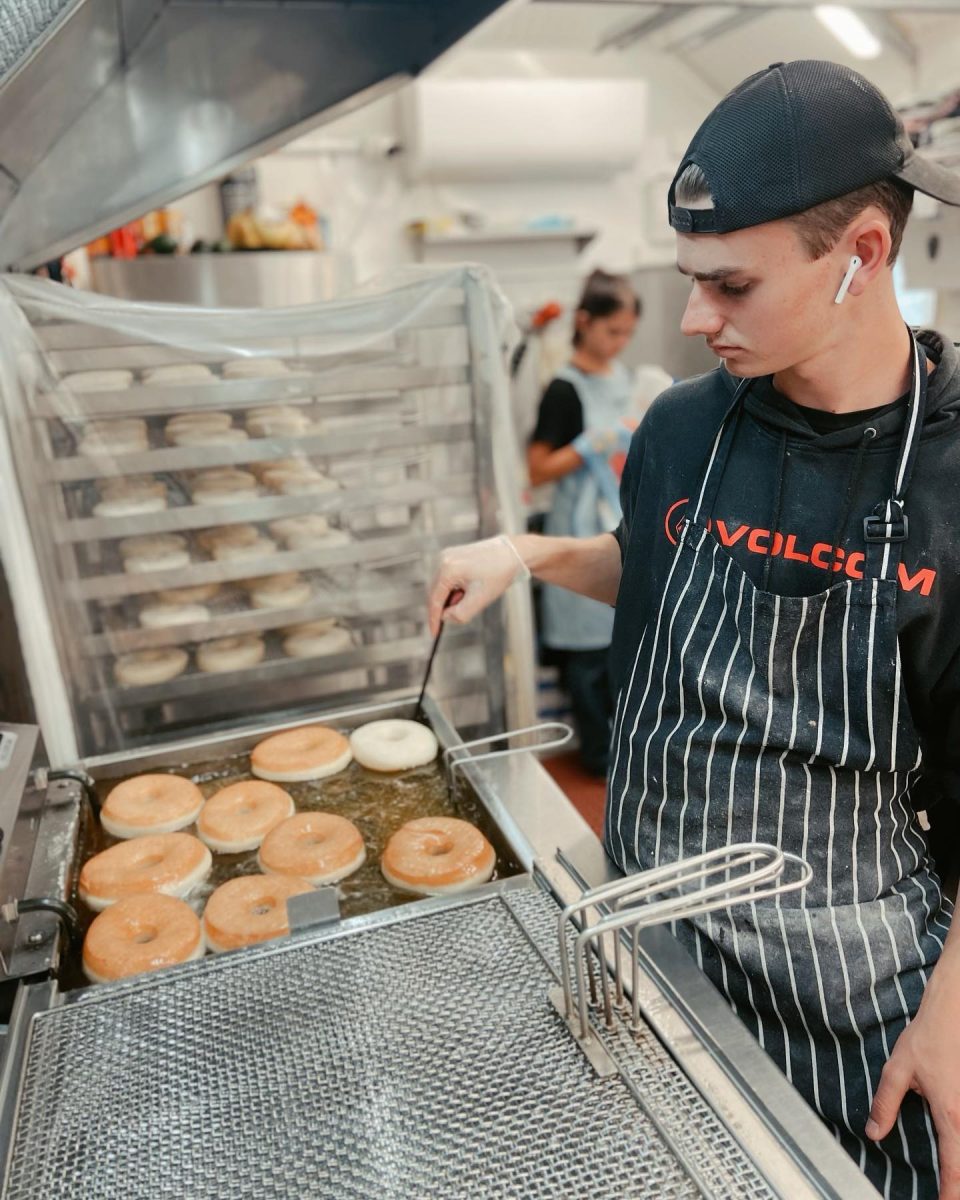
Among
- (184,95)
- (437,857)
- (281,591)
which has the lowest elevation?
(437,857)

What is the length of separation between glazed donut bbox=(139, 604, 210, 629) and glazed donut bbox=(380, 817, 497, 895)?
886 millimetres

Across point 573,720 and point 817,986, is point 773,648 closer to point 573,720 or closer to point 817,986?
point 817,986

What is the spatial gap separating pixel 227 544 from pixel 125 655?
0.32 m

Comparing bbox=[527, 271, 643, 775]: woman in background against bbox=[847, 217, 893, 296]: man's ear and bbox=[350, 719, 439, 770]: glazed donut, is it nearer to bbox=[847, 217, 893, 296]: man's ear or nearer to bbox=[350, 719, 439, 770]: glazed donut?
bbox=[350, 719, 439, 770]: glazed donut

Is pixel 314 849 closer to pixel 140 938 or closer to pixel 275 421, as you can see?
pixel 140 938

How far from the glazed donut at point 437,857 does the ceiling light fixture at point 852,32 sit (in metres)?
4.32

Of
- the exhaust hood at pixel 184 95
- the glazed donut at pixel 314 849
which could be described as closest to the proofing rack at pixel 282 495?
the exhaust hood at pixel 184 95

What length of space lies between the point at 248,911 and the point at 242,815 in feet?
0.80

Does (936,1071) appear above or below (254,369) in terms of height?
below

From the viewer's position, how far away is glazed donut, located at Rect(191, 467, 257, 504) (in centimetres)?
192

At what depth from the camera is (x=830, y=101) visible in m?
0.88

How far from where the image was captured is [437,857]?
122 cm

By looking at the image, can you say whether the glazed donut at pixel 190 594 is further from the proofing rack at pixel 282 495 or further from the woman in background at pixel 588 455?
the woman in background at pixel 588 455

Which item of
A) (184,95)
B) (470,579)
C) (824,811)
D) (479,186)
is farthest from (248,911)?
(479,186)
